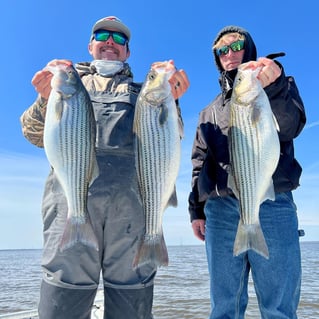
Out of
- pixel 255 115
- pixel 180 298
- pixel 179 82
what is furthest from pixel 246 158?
pixel 180 298

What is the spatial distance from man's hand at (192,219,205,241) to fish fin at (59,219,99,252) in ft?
5.50

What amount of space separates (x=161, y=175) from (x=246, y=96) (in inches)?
43.3

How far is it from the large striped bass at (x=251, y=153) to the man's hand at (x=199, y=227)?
1.09 meters

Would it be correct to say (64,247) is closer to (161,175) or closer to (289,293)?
(161,175)

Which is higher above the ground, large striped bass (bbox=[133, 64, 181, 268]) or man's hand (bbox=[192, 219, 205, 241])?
large striped bass (bbox=[133, 64, 181, 268])

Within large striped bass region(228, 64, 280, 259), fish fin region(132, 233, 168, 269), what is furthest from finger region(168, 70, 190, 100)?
fish fin region(132, 233, 168, 269)

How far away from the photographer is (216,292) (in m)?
4.05

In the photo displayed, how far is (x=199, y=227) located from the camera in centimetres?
467

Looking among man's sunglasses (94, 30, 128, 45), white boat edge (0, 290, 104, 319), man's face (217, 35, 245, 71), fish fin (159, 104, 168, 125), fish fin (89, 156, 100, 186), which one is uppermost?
man's sunglasses (94, 30, 128, 45)

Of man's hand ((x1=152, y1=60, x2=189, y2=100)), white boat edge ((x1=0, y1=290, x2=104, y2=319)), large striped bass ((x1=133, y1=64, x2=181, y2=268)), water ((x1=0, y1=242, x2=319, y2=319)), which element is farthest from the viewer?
water ((x1=0, y1=242, x2=319, y2=319))

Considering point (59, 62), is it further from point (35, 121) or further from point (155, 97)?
point (155, 97)

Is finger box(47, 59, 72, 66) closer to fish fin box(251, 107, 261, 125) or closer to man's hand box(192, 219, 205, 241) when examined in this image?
fish fin box(251, 107, 261, 125)

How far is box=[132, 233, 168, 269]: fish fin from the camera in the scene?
10.9 feet

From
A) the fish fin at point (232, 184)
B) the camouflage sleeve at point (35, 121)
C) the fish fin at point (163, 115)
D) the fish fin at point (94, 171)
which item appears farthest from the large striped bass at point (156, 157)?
the camouflage sleeve at point (35, 121)
